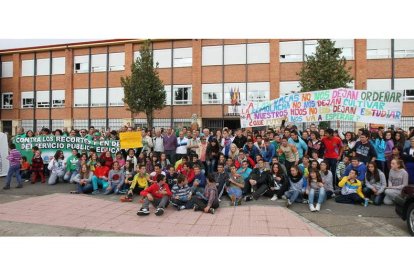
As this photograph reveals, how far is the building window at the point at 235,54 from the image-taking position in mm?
26016

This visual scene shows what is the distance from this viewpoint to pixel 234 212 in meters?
7.19

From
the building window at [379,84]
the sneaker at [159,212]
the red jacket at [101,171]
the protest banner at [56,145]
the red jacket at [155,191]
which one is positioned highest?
the building window at [379,84]

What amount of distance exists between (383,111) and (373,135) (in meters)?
0.95

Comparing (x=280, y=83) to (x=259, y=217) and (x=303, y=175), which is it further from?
(x=259, y=217)

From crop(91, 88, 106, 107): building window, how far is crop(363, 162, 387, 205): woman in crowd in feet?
87.4

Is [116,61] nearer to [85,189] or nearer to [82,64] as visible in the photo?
[82,64]

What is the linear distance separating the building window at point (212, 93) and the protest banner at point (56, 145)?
16774 mm

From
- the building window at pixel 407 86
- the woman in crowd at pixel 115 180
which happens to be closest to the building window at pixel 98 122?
the woman in crowd at pixel 115 180

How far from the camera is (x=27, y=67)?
1250 inches

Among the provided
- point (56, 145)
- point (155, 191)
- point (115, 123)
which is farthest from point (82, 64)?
point (155, 191)

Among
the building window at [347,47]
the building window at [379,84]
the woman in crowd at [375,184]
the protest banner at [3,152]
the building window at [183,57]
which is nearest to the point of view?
the woman in crowd at [375,184]

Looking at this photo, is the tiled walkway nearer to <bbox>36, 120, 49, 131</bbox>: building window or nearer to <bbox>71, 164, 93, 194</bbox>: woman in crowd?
<bbox>71, 164, 93, 194</bbox>: woman in crowd

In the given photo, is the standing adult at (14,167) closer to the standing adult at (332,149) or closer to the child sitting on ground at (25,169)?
the child sitting on ground at (25,169)

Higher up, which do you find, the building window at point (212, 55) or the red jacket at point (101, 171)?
the building window at point (212, 55)
